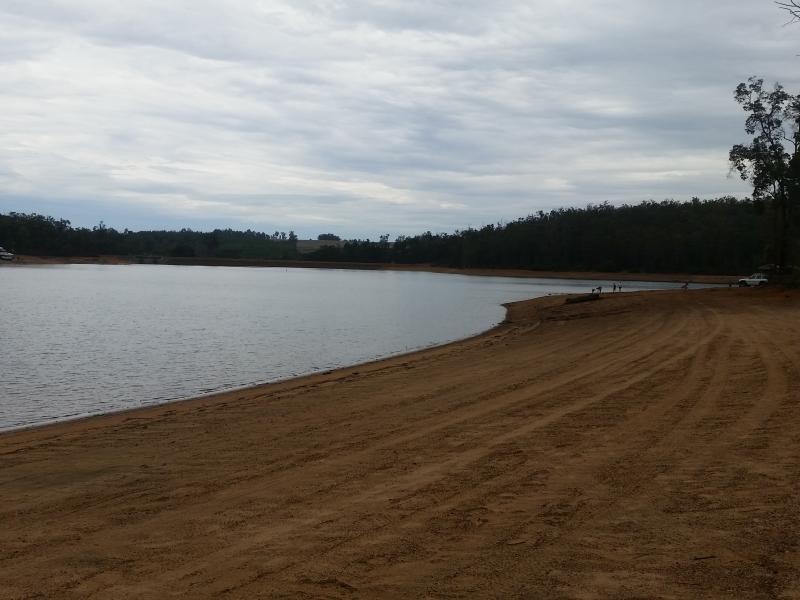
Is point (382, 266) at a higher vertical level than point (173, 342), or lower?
higher

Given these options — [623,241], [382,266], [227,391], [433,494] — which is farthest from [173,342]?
[382,266]

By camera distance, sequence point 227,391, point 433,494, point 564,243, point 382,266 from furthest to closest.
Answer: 1. point 382,266
2. point 564,243
3. point 227,391
4. point 433,494

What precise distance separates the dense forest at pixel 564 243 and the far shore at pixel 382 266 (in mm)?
2096

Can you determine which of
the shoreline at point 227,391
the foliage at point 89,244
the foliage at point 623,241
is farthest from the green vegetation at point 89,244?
the shoreline at point 227,391

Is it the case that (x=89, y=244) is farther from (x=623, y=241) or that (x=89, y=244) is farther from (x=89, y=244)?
(x=623, y=241)

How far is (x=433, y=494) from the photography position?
6.11 m

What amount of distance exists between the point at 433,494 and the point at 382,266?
157 m

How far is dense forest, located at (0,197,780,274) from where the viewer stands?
106 metres

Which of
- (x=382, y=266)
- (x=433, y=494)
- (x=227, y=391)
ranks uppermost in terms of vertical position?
(x=382, y=266)

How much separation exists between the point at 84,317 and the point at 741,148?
3650 cm

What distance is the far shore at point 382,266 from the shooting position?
344 ft

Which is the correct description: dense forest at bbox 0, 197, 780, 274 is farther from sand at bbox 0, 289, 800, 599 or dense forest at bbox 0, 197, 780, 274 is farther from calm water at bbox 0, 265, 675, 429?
sand at bbox 0, 289, 800, 599

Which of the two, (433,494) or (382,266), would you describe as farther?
(382,266)

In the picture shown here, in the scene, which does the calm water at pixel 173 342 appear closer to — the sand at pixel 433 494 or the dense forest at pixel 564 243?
the sand at pixel 433 494
